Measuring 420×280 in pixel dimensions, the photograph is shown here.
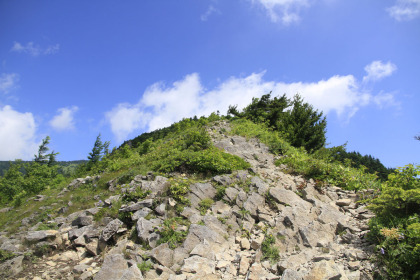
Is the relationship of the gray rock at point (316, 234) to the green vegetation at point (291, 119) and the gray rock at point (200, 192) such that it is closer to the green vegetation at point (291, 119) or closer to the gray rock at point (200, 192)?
the gray rock at point (200, 192)

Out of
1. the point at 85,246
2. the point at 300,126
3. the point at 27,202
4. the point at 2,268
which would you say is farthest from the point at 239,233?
the point at 300,126

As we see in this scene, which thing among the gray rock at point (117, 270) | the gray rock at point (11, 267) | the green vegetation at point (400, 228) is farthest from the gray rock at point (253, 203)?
the gray rock at point (11, 267)

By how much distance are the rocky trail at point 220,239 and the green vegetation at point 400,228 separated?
38 centimetres

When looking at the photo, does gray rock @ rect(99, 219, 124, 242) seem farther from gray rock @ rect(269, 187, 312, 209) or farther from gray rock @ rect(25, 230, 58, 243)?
gray rock @ rect(269, 187, 312, 209)

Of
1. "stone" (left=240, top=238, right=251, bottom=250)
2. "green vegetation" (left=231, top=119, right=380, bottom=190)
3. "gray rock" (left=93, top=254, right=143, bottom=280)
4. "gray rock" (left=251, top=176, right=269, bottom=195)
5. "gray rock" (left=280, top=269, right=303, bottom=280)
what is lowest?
"gray rock" (left=93, top=254, right=143, bottom=280)

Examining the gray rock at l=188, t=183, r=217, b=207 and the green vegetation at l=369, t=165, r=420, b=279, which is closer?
the green vegetation at l=369, t=165, r=420, b=279

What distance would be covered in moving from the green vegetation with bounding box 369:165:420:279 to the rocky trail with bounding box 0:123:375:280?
1.26ft

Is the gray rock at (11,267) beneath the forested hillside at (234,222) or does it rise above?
beneath

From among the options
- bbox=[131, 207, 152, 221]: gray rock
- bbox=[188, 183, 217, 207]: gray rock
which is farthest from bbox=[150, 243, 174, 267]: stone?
bbox=[188, 183, 217, 207]: gray rock

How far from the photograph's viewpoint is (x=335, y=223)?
23.2ft

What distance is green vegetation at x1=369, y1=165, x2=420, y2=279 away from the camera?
4.39m

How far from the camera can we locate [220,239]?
269 inches

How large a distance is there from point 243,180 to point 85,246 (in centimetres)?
626

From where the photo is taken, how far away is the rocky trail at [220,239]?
5.47 meters
